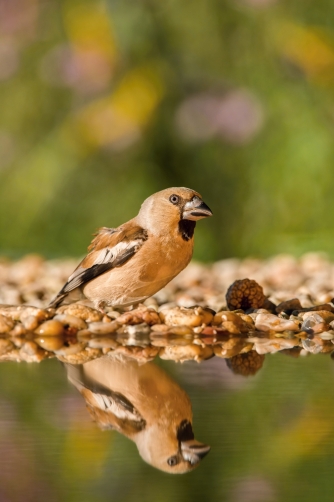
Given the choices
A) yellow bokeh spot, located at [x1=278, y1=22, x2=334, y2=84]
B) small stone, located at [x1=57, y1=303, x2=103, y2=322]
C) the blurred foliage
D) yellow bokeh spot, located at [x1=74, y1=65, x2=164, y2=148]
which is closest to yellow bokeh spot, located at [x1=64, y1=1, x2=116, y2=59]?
the blurred foliage

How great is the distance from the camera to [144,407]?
1398 millimetres

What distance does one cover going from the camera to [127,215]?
4.64 meters

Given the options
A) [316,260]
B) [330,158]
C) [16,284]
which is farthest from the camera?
[330,158]

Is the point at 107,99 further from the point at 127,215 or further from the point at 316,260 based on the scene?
the point at 316,260

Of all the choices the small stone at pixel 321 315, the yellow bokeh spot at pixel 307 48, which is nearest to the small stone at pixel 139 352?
the small stone at pixel 321 315

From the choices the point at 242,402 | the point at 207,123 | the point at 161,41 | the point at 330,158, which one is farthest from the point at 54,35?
the point at 242,402

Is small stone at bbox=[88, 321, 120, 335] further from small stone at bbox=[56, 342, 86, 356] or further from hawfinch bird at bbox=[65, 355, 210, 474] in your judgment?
hawfinch bird at bbox=[65, 355, 210, 474]

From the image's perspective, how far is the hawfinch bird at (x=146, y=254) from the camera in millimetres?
2412

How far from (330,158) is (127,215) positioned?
106 cm

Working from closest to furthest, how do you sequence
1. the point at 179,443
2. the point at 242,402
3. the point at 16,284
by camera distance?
the point at 179,443, the point at 242,402, the point at 16,284

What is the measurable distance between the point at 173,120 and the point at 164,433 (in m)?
3.68

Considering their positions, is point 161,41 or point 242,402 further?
point 161,41

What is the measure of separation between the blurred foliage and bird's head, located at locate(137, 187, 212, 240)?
213 centimetres

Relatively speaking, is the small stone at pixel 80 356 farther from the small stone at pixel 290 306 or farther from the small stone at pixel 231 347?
the small stone at pixel 290 306
